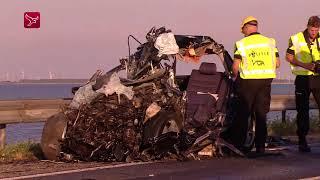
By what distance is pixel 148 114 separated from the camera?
934 cm

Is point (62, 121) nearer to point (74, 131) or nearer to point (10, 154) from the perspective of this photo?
point (74, 131)

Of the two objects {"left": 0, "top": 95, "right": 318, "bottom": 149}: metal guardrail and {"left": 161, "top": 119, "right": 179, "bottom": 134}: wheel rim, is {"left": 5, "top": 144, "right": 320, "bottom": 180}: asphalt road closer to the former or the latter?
{"left": 161, "top": 119, "right": 179, "bottom": 134}: wheel rim

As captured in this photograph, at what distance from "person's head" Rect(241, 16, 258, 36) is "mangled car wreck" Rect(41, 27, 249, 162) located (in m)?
0.68

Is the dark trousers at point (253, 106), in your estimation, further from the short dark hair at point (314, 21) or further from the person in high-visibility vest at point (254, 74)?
the short dark hair at point (314, 21)

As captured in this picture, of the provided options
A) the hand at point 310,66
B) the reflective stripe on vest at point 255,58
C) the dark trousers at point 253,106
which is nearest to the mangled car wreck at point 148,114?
the dark trousers at point 253,106

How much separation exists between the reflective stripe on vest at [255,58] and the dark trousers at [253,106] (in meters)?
0.10

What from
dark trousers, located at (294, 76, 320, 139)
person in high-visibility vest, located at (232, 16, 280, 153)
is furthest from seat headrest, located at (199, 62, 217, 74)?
dark trousers, located at (294, 76, 320, 139)

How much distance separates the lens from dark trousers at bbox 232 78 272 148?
9.67 meters

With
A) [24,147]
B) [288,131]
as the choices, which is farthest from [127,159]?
[288,131]

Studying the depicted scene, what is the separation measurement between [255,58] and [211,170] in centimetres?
214

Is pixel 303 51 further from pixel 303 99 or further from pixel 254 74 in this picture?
pixel 254 74

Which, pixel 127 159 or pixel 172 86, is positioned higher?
pixel 172 86

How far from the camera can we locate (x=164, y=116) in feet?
30.4

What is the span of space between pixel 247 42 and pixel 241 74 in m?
0.47
